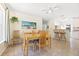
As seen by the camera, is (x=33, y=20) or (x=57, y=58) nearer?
(x=57, y=58)

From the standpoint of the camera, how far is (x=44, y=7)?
2498 mm

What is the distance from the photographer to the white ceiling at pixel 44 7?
7.95 feet

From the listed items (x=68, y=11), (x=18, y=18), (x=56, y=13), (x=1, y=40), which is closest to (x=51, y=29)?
(x=56, y=13)

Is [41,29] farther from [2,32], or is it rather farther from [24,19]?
[2,32]

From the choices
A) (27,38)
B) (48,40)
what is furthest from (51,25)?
(27,38)

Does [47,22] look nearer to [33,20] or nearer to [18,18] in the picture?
[33,20]

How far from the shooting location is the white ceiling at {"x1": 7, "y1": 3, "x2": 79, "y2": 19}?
7.95 feet

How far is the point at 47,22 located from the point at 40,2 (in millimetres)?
497

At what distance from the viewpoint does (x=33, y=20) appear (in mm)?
2623

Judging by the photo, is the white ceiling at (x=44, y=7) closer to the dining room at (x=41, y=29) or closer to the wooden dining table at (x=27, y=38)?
the dining room at (x=41, y=29)

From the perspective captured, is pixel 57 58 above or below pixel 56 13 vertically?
below

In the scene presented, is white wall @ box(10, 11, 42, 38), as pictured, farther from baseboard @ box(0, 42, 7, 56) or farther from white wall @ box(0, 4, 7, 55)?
baseboard @ box(0, 42, 7, 56)

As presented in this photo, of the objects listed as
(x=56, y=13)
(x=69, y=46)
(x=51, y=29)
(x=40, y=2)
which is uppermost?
(x=40, y=2)

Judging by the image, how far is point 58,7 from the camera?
2490mm
